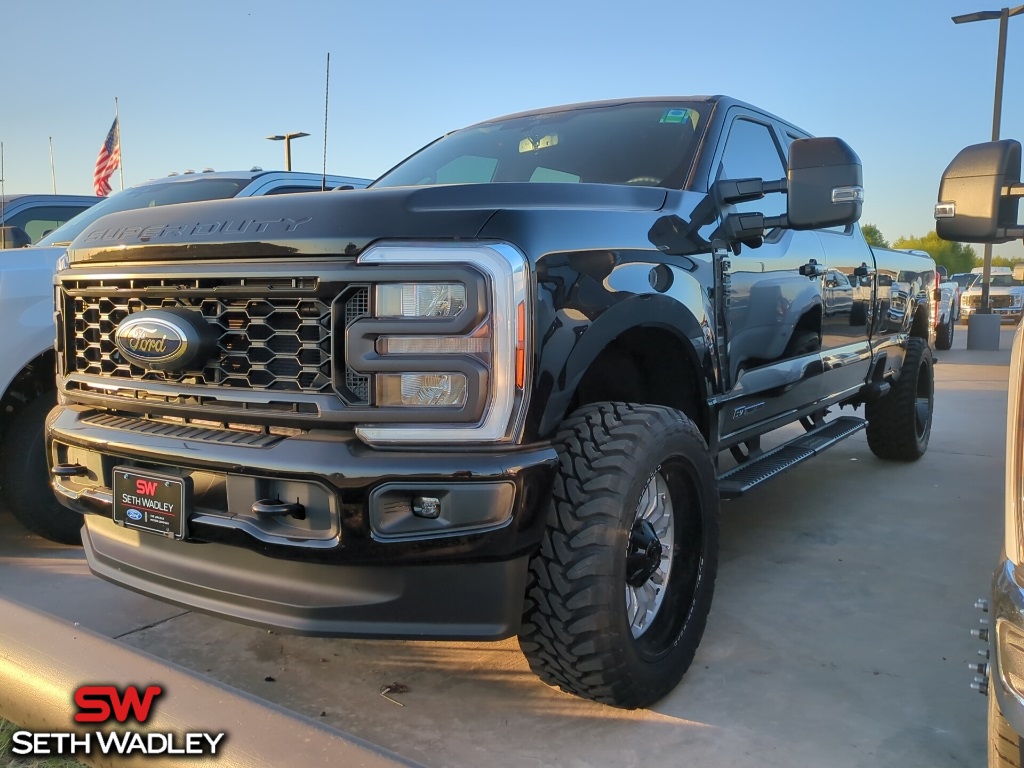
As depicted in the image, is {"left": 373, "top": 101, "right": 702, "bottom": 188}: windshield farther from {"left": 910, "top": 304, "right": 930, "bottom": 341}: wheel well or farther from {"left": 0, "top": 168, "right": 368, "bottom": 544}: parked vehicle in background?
{"left": 910, "top": 304, "right": 930, "bottom": 341}: wheel well

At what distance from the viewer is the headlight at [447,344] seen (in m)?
2.05

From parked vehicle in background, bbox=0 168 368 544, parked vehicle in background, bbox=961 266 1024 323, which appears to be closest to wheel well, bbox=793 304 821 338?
parked vehicle in background, bbox=0 168 368 544

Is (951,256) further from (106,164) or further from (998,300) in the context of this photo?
(106,164)

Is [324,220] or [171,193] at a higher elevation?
[171,193]

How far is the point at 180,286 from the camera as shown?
2375 mm

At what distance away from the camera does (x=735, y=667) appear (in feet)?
9.18

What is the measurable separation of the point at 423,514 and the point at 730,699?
46.4 inches

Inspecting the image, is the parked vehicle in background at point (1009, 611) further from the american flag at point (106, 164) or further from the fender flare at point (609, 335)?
the american flag at point (106, 164)

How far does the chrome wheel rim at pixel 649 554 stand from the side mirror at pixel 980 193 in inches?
40.2

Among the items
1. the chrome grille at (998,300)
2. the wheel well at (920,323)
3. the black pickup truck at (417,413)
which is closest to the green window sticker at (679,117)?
the black pickup truck at (417,413)

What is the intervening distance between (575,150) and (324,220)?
1.53m

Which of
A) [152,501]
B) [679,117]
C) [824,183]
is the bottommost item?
[152,501]

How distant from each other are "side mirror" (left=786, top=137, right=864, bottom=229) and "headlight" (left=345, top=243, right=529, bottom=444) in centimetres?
125

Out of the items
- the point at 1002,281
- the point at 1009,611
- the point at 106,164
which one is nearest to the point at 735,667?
the point at 1009,611
